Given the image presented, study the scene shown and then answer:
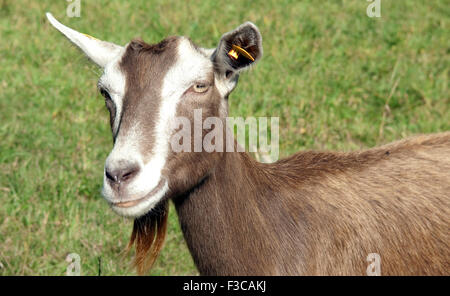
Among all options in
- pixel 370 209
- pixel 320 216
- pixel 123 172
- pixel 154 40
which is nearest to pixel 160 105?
pixel 123 172

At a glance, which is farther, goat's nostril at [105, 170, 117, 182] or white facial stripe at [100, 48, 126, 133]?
white facial stripe at [100, 48, 126, 133]

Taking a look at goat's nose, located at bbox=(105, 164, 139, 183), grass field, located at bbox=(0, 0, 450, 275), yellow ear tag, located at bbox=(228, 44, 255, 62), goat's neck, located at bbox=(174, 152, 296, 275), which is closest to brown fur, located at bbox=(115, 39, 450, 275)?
goat's neck, located at bbox=(174, 152, 296, 275)

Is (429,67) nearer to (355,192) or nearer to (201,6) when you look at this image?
(201,6)

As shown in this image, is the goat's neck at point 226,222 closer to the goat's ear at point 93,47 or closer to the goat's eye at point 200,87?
the goat's eye at point 200,87

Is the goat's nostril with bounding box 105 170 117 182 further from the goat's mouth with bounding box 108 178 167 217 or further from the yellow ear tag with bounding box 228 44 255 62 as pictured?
the yellow ear tag with bounding box 228 44 255 62

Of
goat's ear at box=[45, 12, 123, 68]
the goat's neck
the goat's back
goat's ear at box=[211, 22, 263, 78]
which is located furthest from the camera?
goat's ear at box=[45, 12, 123, 68]

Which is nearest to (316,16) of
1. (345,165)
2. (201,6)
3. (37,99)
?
(201,6)

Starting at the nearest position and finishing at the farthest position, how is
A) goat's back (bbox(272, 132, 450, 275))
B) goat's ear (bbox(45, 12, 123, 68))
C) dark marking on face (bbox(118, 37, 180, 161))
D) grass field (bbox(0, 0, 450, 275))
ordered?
dark marking on face (bbox(118, 37, 180, 161)) → goat's back (bbox(272, 132, 450, 275)) → goat's ear (bbox(45, 12, 123, 68)) → grass field (bbox(0, 0, 450, 275))

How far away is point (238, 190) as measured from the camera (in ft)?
11.9

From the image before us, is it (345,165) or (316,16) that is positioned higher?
(316,16)

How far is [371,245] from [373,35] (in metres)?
5.29

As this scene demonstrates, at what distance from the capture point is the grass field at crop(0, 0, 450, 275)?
5.31 metres

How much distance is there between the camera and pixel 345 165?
409 cm

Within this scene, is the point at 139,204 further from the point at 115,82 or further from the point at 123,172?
the point at 115,82
